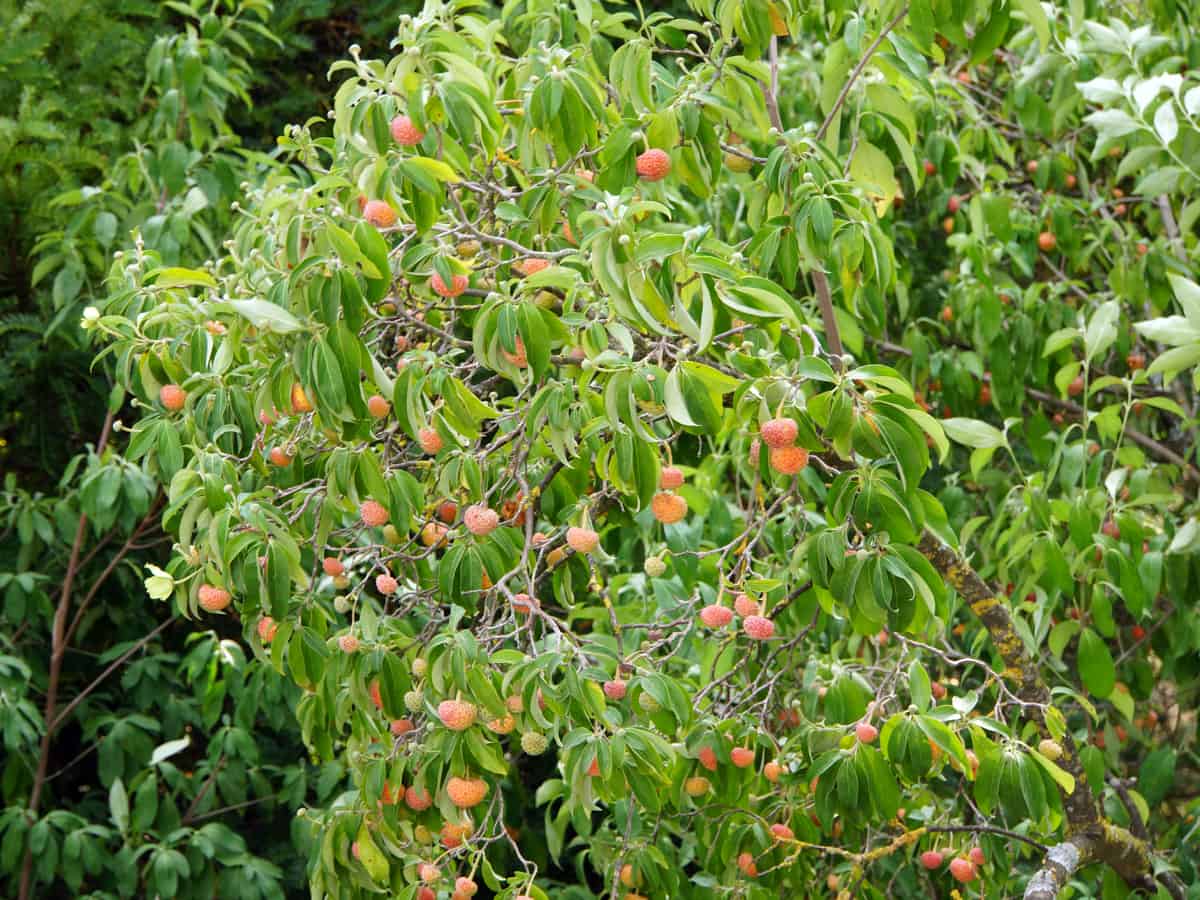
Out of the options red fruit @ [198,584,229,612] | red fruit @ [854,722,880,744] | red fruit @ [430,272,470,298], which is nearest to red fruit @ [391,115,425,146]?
red fruit @ [430,272,470,298]

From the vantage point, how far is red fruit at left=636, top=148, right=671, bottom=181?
5.02 feet

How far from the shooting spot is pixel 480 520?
1580 millimetres

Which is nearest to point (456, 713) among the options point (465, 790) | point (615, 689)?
point (465, 790)

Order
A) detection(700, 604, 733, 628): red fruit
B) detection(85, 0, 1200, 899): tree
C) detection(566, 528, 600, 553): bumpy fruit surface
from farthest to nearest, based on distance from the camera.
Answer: detection(700, 604, 733, 628): red fruit → detection(566, 528, 600, 553): bumpy fruit surface → detection(85, 0, 1200, 899): tree

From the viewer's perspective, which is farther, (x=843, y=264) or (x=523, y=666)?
(x=843, y=264)

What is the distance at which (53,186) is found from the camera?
116 inches

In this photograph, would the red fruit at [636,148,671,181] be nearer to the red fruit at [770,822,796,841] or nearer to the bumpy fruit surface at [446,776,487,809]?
the bumpy fruit surface at [446,776,487,809]

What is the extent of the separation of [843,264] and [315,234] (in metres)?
0.65

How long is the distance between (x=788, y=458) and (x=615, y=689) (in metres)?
0.39

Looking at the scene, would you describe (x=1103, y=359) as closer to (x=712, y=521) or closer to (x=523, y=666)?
(x=712, y=521)

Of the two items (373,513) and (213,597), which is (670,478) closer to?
(373,513)

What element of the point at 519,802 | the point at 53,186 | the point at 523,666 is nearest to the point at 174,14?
the point at 53,186

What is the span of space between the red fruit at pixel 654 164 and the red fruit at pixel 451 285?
0.23 meters

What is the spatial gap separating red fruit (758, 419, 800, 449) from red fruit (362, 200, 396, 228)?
449mm
